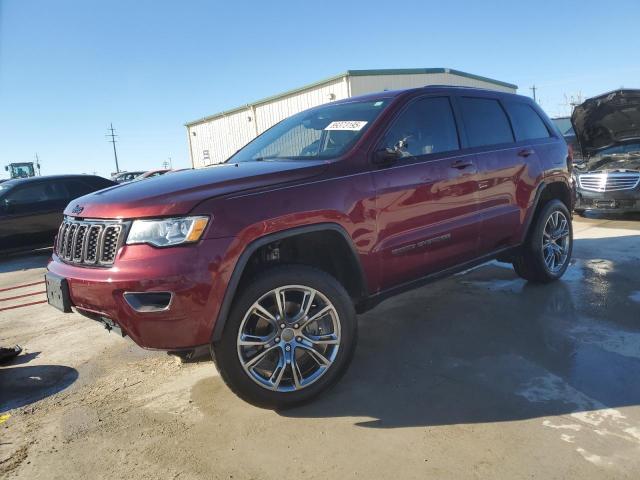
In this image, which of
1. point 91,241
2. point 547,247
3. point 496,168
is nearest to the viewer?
point 91,241

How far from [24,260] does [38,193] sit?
142 centimetres

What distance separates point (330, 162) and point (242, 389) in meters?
1.48

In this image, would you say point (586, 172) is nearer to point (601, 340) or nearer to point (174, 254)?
point (601, 340)

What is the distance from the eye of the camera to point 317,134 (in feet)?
12.5

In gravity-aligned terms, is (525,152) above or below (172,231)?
above

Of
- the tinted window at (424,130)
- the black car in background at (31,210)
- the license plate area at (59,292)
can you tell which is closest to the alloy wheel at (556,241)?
the tinted window at (424,130)

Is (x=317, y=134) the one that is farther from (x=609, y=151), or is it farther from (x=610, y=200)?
(x=609, y=151)

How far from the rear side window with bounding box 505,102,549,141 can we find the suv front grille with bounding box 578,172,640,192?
4793 mm

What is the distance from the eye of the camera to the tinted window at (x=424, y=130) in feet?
11.6

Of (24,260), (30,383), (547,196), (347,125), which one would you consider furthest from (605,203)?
(24,260)

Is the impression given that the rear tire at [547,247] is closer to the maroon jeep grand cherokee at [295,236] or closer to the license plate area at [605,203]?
the maroon jeep grand cherokee at [295,236]

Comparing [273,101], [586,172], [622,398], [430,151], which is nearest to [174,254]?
[430,151]

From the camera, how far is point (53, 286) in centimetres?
296

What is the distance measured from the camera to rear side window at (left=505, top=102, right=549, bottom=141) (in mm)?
4719
